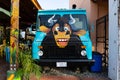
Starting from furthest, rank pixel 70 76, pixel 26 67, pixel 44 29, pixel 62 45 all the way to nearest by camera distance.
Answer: pixel 44 29
pixel 62 45
pixel 70 76
pixel 26 67

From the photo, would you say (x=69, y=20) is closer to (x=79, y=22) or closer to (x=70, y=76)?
(x=79, y=22)

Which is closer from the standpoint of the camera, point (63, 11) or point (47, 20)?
point (47, 20)

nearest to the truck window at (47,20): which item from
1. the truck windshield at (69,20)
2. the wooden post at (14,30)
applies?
the truck windshield at (69,20)

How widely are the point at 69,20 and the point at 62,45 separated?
1.16m

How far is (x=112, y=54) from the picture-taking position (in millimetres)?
10531

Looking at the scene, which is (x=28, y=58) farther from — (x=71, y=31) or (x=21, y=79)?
(x=71, y=31)

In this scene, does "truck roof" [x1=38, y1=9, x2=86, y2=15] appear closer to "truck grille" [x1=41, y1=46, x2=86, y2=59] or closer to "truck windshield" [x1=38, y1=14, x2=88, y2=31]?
"truck windshield" [x1=38, y1=14, x2=88, y2=31]

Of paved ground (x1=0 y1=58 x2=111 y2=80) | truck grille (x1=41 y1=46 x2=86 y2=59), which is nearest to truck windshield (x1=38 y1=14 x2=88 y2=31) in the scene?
truck grille (x1=41 y1=46 x2=86 y2=59)

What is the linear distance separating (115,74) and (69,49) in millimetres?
2591

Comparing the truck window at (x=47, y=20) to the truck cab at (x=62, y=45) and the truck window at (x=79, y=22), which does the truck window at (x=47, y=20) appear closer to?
the truck cab at (x=62, y=45)

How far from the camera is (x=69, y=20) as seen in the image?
12375mm

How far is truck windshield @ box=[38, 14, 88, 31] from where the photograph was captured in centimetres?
1226

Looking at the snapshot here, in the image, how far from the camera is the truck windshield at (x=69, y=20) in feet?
40.2

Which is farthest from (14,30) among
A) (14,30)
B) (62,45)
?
(62,45)
